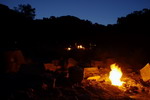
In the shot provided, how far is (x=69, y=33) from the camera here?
23.5 meters

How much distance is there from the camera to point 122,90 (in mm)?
9430

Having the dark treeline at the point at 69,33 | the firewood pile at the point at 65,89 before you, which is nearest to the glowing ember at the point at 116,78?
the firewood pile at the point at 65,89

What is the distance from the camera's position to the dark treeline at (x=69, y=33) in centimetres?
2088

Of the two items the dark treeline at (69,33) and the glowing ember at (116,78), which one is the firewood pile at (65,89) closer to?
the glowing ember at (116,78)

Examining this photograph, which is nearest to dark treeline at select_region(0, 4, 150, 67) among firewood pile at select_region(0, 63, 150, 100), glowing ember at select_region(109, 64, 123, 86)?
glowing ember at select_region(109, 64, 123, 86)

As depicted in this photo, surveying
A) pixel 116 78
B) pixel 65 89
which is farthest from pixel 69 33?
pixel 65 89

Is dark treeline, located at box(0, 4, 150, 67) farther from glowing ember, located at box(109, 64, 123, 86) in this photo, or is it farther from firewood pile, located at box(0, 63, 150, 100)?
firewood pile, located at box(0, 63, 150, 100)

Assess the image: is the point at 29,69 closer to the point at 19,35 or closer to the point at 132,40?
the point at 19,35

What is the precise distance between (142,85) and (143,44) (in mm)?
10850

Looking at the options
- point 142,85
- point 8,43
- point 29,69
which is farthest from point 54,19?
point 142,85

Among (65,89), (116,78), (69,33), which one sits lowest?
(65,89)

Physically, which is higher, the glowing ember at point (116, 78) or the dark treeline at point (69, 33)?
the dark treeline at point (69, 33)

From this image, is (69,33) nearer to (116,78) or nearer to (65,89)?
A: (116,78)

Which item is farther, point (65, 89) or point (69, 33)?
point (69, 33)
